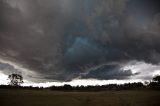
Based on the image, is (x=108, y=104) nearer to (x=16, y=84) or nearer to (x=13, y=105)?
(x=13, y=105)

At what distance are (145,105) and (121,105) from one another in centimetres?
588

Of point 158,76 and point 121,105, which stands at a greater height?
point 158,76

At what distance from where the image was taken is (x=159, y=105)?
5138 centimetres

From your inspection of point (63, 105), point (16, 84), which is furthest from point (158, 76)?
point (63, 105)

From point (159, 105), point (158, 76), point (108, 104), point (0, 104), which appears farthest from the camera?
point (158, 76)

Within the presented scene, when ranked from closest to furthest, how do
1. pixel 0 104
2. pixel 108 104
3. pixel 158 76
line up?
1. pixel 0 104
2. pixel 108 104
3. pixel 158 76

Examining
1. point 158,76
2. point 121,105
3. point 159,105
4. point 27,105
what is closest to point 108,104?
point 121,105

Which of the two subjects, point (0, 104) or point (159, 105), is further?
point (159, 105)

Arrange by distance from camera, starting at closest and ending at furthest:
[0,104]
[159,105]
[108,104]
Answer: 1. [0,104]
2. [159,105]
3. [108,104]

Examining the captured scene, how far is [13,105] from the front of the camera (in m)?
48.4

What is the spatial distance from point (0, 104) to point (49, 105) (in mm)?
11266

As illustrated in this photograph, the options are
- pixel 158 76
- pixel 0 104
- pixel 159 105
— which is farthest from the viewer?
pixel 158 76

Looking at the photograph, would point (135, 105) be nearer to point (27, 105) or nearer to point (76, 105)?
point (76, 105)

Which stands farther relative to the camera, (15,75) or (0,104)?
(15,75)
